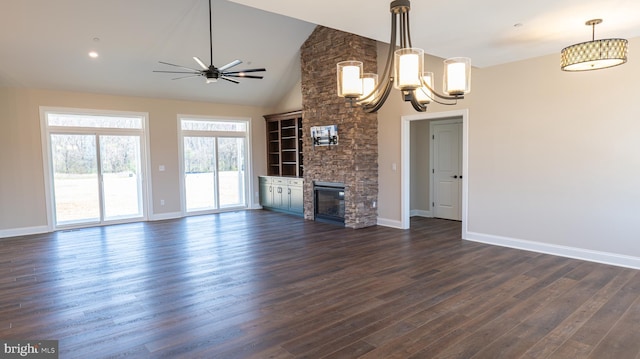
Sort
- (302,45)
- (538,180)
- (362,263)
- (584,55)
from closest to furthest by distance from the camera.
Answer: (584,55), (362,263), (538,180), (302,45)

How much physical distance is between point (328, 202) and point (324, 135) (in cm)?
138

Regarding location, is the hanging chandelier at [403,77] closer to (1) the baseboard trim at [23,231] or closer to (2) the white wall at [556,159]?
(2) the white wall at [556,159]

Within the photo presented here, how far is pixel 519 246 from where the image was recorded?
5.37 meters

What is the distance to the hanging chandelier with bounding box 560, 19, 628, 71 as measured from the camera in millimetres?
3371

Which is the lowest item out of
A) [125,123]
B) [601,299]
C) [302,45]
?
[601,299]

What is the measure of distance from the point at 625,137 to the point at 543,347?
10.4 ft

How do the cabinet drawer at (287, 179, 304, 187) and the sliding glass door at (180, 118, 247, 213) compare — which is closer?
the cabinet drawer at (287, 179, 304, 187)

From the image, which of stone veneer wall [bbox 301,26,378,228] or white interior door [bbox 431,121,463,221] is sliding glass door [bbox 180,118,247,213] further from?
white interior door [bbox 431,121,463,221]

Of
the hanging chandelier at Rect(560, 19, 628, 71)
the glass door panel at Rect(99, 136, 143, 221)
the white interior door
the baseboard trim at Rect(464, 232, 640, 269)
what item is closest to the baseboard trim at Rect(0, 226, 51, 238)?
the glass door panel at Rect(99, 136, 143, 221)

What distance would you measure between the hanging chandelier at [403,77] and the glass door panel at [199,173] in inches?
263

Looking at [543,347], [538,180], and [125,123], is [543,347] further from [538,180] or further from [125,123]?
[125,123]

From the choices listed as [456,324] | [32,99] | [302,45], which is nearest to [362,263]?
[456,324]

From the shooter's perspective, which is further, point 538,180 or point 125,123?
point 125,123
